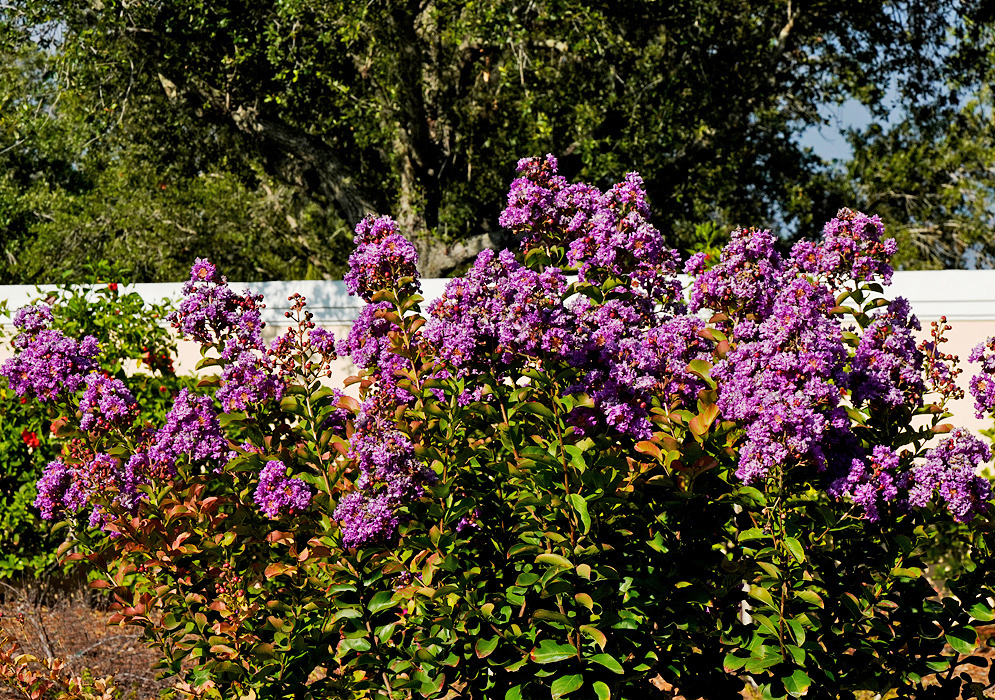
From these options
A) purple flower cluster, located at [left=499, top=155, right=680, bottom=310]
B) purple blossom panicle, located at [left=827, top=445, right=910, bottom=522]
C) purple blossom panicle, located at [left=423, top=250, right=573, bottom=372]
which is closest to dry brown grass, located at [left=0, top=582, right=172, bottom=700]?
purple blossom panicle, located at [left=423, top=250, right=573, bottom=372]

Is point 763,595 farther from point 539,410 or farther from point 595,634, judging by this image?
point 539,410

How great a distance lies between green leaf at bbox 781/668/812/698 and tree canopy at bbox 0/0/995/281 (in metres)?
7.49

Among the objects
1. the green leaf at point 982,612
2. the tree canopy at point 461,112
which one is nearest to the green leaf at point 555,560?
the green leaf at point 982,612

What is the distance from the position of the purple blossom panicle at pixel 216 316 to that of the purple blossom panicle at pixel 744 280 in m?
1.50

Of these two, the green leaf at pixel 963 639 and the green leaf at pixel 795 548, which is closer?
the green leaf at pixel 795 548

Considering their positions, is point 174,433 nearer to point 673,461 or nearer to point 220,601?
point 220,601

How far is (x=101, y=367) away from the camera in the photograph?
5.73m

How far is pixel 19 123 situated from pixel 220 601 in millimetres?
9090

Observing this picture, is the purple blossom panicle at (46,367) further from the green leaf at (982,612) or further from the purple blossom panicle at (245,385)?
the green leaf at (982,612)

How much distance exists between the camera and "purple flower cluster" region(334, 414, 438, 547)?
2.63 m

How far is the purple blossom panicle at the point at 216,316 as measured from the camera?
10.3 feet

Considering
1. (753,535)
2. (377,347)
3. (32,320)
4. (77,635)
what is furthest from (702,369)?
(77,635)

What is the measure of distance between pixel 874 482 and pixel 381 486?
1.42m

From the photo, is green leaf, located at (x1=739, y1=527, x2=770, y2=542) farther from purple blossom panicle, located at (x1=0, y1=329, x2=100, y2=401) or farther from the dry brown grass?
the dry brown grass
